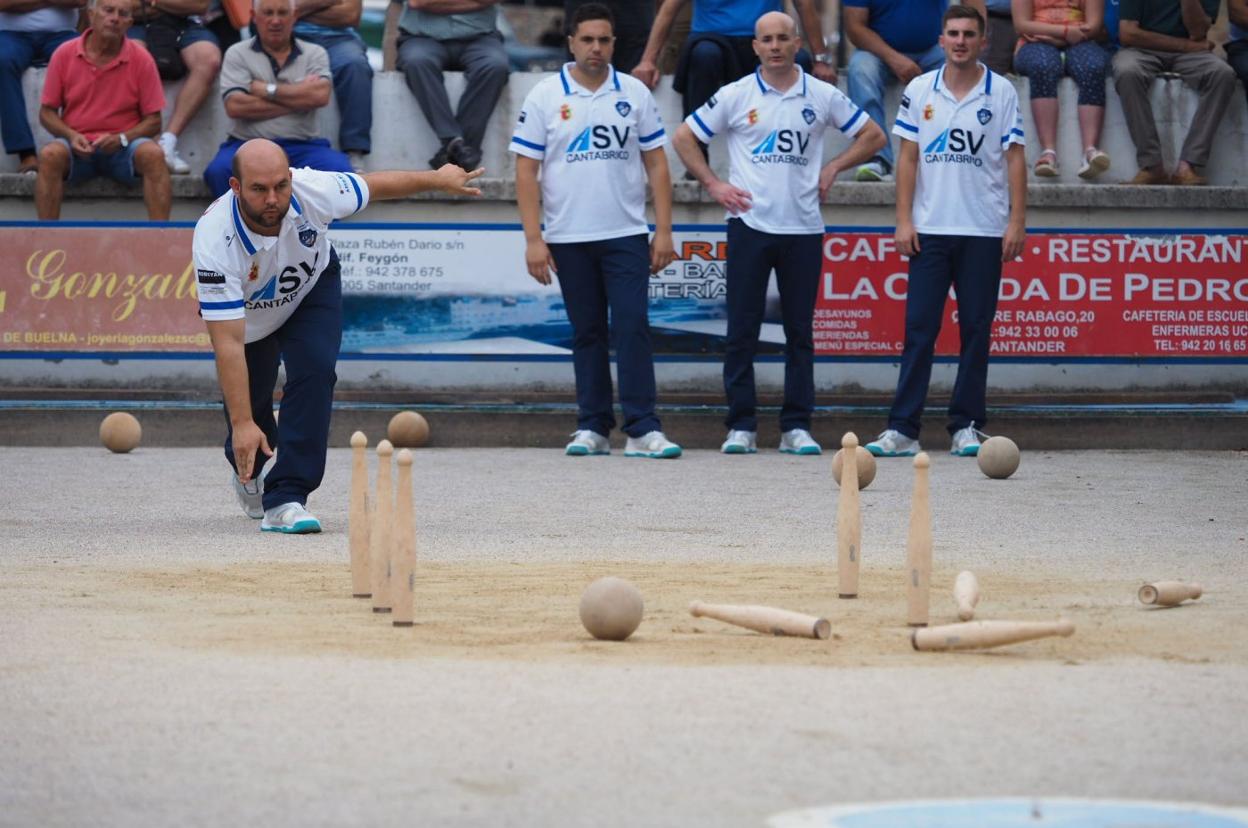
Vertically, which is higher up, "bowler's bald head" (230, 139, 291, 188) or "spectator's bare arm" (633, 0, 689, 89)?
"bowler's bald head" (230, 139, 291, 188)

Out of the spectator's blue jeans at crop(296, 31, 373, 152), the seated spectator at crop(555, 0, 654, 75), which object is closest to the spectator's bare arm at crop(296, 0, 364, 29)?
the spectator's blue jeans at crop(296, 31, 373, 152)

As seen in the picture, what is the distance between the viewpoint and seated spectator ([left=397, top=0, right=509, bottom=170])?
14711mm

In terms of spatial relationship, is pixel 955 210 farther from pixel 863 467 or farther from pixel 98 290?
pixel 98 290

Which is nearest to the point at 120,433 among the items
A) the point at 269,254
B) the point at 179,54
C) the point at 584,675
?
the point at 179,54

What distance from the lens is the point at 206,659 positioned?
19.8 ft

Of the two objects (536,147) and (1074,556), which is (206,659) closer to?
(1074,556)

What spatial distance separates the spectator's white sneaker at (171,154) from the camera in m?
14.7

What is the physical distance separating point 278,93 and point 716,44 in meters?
3.23

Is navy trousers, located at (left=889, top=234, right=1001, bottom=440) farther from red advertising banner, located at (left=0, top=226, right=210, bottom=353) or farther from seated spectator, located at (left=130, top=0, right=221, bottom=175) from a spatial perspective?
seated spectator, located at (left=130, top=0, right=221, bottom=175)

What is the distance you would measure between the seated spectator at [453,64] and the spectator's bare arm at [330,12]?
15.9 inches

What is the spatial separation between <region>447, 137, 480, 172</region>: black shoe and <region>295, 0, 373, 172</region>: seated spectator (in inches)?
27.3

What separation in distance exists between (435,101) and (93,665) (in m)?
9.35

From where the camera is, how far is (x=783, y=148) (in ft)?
42.9

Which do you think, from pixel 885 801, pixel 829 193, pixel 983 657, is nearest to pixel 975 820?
pixel 885 801
